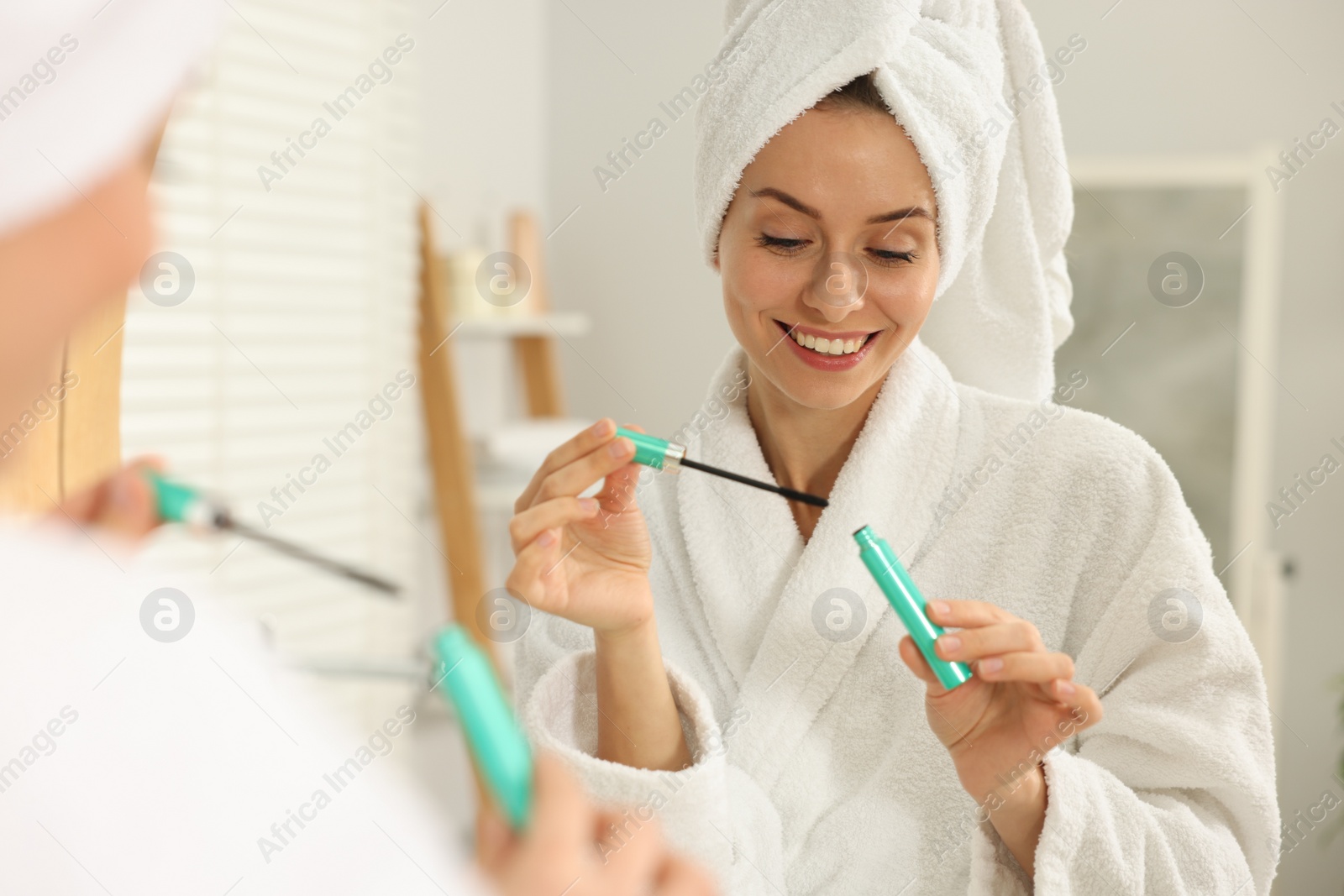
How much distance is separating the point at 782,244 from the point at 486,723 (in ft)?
1.57

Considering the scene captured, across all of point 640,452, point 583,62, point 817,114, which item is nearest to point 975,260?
point 817,114

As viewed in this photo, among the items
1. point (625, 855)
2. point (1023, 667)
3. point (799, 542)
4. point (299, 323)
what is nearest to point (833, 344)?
point (799, 542)

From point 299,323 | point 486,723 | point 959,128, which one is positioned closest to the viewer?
point 486,723

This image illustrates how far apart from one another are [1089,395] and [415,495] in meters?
1.04

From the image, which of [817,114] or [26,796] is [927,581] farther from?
[26,796]

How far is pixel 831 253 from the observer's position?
65cm

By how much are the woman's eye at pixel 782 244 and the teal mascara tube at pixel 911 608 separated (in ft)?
0.72

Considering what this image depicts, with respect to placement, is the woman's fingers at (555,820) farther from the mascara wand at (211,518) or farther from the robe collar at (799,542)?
the robe collar at (799,542)

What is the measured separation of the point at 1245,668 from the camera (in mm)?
601

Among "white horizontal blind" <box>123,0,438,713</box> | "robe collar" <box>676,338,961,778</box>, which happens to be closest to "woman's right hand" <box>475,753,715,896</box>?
"robe collar" <box>676,338,961,778</box>

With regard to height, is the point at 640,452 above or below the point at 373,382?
above

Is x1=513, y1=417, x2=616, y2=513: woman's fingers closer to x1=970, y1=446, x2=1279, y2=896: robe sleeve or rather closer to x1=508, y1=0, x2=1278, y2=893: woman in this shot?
x1=508, y1=0, x2=1278, y2=893: woman

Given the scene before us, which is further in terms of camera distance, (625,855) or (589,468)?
(589,468)

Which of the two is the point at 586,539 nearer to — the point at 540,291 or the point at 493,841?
the point at 493,841
